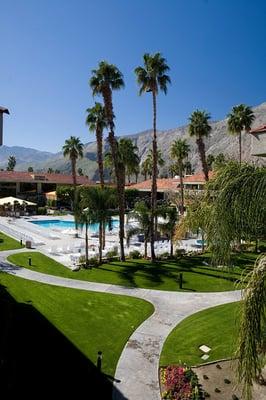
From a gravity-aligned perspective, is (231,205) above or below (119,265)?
above

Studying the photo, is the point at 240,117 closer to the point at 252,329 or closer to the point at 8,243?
the point at 8,243

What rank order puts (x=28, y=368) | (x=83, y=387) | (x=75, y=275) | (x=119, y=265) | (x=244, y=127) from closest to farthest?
(x=83, y=387) → (x=28, y=368) → (x=75, y=275) → (x=119, y=265) → (x=244, y=127)

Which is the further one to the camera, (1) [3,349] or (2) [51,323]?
(2) [51,323]

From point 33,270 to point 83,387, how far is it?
1546 cm

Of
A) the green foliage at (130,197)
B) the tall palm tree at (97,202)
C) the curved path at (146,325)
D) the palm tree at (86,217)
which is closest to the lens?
the curved path at (146,325)

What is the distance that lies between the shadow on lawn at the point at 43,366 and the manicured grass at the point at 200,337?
2.86 m

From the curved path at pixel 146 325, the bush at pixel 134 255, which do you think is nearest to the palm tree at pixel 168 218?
the bush at pixel 134 255

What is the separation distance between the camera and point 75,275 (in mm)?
25859

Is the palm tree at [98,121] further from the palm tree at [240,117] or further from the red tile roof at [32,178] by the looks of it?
the red tile roof at [32,178]

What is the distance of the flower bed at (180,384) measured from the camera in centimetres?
1172

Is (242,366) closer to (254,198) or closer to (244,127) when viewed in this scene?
(254,198)

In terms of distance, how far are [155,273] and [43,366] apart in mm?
13714

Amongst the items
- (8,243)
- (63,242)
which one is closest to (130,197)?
(63,242)

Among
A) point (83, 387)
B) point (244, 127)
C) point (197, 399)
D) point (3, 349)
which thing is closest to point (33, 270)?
point (3, 349)
